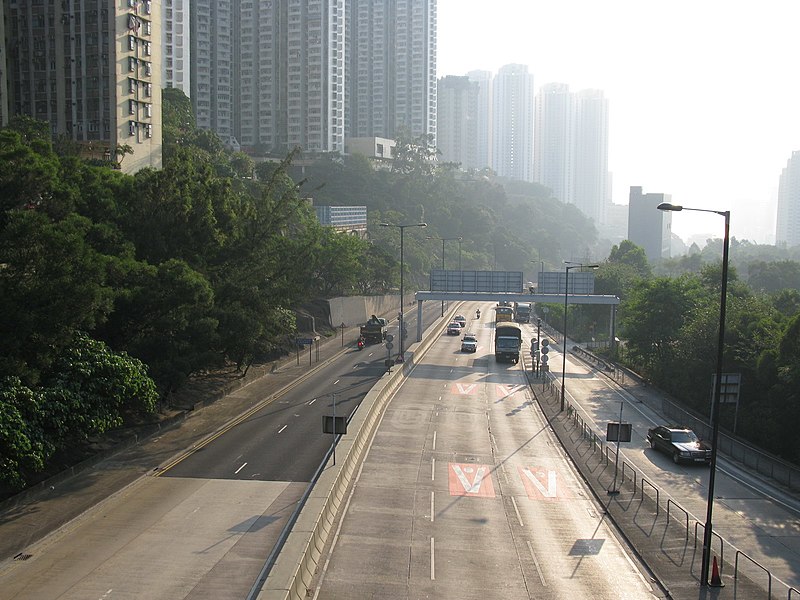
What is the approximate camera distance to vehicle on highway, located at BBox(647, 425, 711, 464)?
3606cm

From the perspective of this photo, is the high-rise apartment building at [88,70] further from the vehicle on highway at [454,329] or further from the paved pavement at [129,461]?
the vehicle on highway at [454,329]

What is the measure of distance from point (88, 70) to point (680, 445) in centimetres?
6297

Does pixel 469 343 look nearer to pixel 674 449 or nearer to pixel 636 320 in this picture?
pixel 636 320

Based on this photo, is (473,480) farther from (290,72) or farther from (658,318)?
(290,72)

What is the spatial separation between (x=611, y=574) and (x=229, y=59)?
559 feet

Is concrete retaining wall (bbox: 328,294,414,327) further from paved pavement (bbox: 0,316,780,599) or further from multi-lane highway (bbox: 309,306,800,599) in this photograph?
paved pavement (bbox: 0,316,780,599)

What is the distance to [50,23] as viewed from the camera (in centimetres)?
7538

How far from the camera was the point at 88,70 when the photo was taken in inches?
2931

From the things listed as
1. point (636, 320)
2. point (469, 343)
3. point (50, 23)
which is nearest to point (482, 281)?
point (469, 343)

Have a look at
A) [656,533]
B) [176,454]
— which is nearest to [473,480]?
[656,533]

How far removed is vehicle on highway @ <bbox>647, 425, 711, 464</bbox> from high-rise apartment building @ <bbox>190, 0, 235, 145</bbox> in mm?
146564

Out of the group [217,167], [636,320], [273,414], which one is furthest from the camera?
[217,167]

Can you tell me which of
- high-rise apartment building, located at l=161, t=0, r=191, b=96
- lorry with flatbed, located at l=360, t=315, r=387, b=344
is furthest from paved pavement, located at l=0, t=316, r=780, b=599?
high-rise apartment building, located at l=161, t=0, r=191, b=96

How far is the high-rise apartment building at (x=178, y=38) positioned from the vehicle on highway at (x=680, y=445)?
14148 cm
